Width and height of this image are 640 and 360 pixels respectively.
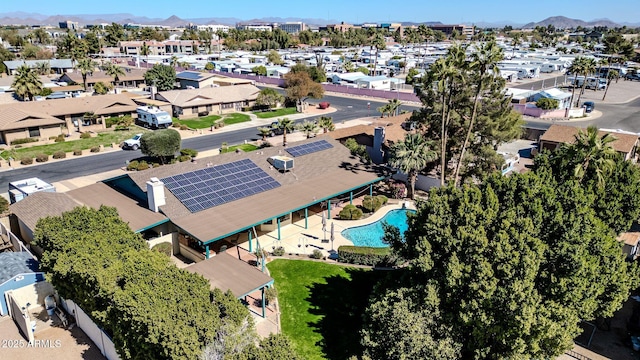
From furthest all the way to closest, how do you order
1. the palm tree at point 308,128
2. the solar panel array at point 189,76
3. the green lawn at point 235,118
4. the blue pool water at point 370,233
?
the solar panel array at point 189,76 < the green lawn at point 235,118 < the palm tree at point 308,128 < the blue pool water at point 370,233

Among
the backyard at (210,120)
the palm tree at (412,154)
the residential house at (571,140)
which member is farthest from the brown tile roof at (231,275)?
the backyard at (210,120)

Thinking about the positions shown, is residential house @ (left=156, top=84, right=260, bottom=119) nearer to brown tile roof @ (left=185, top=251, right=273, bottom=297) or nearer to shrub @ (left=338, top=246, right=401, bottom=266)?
shrub @ (left=338, top=246, right=401, bottom=266)

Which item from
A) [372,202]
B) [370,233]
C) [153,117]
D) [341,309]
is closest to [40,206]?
[341,309]

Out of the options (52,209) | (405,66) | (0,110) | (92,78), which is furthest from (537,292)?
(405,66)

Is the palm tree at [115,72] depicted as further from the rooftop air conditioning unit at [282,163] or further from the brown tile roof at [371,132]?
the rooftop air conditioning unit at [282,163]

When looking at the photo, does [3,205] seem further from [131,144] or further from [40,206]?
[131,144]

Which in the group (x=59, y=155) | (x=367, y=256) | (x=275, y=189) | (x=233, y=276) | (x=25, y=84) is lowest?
(x=59, y=155)
